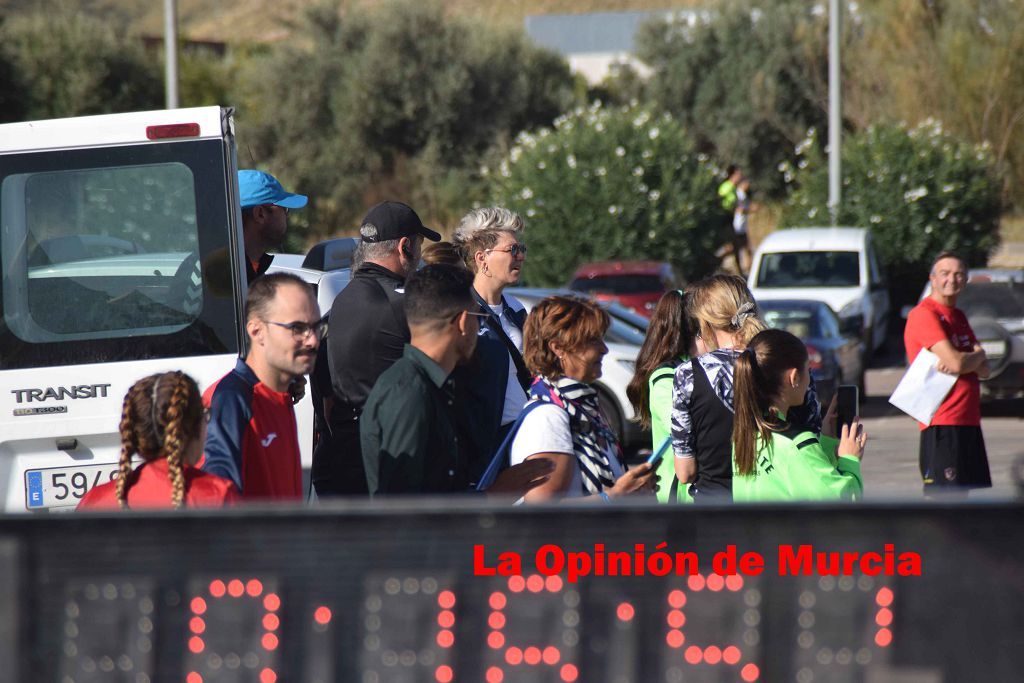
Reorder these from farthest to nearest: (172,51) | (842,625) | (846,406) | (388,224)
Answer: (172,51)
(388,224)
(846,406)
(842,625)

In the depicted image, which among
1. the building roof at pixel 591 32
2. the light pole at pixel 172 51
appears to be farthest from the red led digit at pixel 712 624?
the building roof at pixel 591 32

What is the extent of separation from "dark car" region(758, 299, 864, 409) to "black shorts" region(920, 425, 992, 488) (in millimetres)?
6125

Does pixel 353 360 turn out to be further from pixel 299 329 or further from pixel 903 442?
pixel 903 442

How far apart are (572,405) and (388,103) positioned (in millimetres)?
32317

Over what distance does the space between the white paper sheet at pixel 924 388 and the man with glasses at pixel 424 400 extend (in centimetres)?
332

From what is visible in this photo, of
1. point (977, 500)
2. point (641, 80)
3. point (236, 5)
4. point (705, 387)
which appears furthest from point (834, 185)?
point (236, 5)

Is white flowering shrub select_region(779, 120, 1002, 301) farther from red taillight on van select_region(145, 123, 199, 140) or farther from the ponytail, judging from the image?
the ponytail

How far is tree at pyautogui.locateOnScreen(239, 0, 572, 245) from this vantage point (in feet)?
116

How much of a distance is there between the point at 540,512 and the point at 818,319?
1219 centimetres

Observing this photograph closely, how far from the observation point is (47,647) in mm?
1790

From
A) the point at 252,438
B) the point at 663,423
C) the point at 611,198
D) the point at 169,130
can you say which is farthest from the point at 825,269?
the point at 252,438

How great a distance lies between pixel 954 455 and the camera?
244 inches

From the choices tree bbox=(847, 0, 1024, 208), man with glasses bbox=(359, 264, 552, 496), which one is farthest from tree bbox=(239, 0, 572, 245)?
man with glasses bbox=(359, 264, 552, 496)

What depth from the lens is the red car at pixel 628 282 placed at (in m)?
17.1
